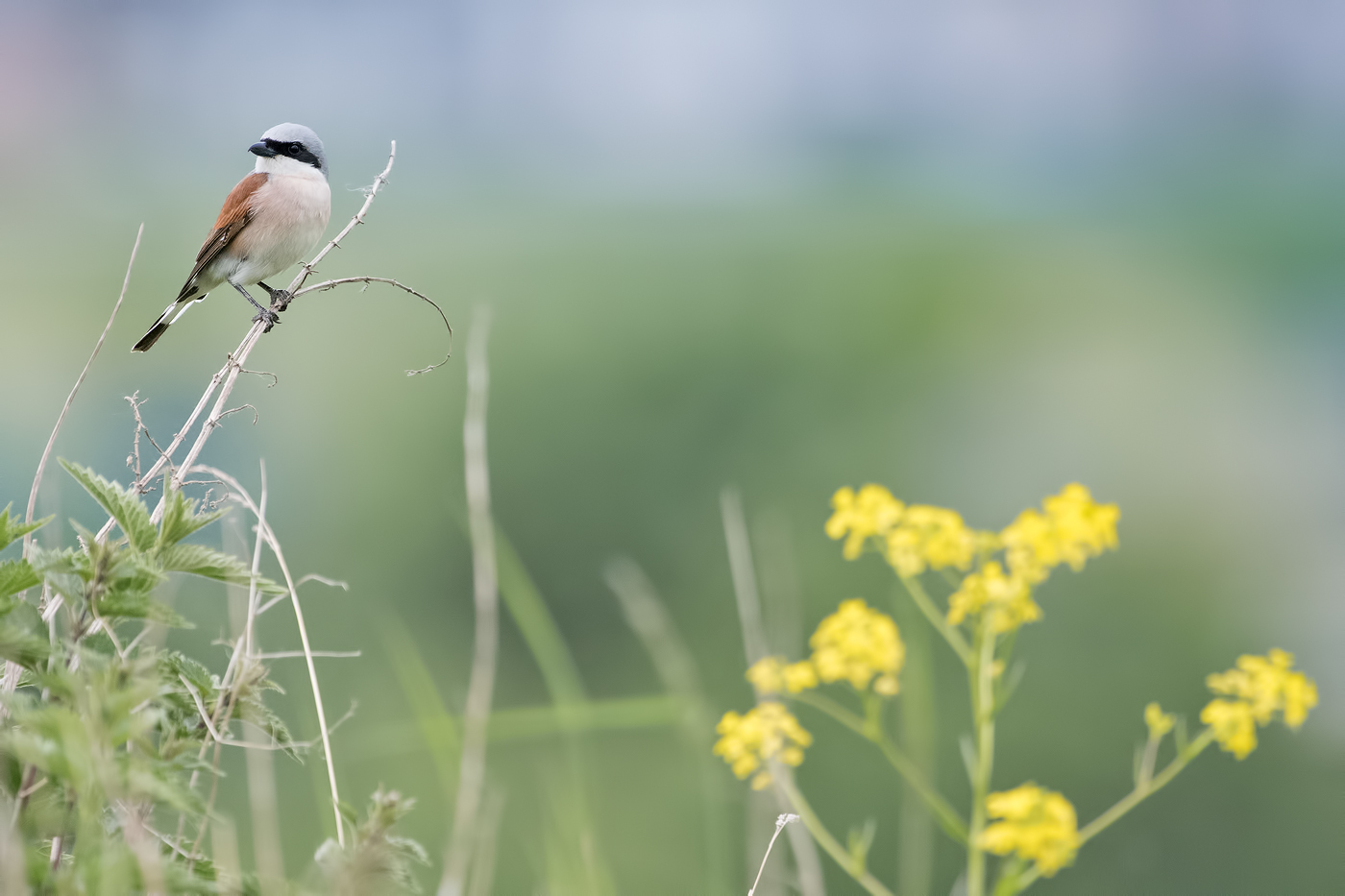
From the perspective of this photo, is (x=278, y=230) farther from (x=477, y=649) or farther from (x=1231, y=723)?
(x=1231, y=723)

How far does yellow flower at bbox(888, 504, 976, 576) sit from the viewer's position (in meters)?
2.03

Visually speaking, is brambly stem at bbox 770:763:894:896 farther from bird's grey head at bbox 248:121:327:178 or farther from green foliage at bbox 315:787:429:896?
bird's grey head at bbox 248:121:327:178

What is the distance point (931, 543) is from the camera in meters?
2.07

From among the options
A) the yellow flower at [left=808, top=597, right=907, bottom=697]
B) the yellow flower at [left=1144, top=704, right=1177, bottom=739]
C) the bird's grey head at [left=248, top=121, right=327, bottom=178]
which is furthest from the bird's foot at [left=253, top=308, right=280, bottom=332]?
the yellow flower at [left=1144, top=704, right=1177, bottom=739]

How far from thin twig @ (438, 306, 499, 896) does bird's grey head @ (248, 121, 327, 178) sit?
2.49 meters

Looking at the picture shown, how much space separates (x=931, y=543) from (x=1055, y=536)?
235 millimetres

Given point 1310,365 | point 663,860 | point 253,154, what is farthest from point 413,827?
point 1310,365

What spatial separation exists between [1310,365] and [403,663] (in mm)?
42294

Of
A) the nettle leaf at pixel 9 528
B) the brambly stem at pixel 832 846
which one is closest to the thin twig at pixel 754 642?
the brambly stem at pixel 832 846

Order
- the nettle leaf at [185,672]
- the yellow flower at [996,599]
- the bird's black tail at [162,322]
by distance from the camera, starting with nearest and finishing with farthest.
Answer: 1. the nettle leaf at [185,672]
2. the yellow flower at [996,599]
3. the bird's black tail at [162,322]

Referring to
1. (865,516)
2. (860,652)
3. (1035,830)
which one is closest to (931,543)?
(865,516)

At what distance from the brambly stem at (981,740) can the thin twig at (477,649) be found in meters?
0.79

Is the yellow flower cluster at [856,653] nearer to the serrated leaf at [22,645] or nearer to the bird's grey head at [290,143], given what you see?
the serrated leaf at [22,645]

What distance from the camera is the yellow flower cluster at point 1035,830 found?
61.7 inches
